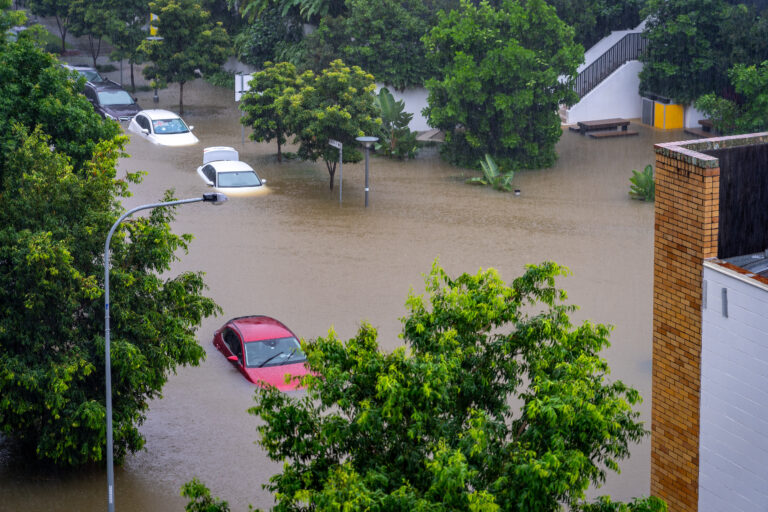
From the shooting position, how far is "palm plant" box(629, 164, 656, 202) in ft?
104

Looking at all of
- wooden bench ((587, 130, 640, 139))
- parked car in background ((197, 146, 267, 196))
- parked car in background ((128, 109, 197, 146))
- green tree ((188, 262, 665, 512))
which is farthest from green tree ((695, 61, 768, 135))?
green tree ((188, 262, 665, 512))

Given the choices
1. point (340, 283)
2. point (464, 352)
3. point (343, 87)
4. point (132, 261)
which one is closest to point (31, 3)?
point (343, 87)

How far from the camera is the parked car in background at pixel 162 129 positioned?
3891 cm

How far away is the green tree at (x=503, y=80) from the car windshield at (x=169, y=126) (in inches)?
373

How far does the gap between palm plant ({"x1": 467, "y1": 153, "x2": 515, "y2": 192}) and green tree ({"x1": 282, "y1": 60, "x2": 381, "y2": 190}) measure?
3.72m

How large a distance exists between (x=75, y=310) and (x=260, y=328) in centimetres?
477

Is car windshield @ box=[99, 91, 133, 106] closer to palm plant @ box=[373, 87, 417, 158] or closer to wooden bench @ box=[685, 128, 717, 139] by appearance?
palm plant @ box=[373, 87, 417, 158]

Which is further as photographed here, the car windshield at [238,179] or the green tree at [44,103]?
the car windshield at [238,179]

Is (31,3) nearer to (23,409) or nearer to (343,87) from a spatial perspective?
(343,87)

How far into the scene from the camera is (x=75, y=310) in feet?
54.7

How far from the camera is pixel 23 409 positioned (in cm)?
1564

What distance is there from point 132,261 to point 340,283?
8.59 meters

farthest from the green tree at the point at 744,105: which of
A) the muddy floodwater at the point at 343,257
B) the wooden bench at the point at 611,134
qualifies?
the wooden bench at the point at 611,134

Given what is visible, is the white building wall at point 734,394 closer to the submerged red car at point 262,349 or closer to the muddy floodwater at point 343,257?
the muddy floodwater at point 343,257
